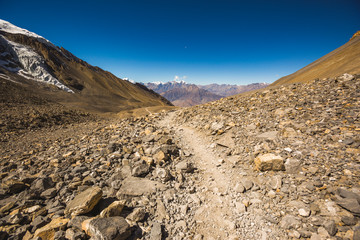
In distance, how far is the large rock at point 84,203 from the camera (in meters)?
4.42

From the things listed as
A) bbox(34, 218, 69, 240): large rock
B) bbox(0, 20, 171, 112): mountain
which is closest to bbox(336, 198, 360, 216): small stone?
bbox(34, 218, 69, 240): large rock

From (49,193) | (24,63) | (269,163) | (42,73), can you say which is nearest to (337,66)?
(269,163)

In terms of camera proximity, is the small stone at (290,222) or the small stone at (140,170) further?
the small stone at (140,170)

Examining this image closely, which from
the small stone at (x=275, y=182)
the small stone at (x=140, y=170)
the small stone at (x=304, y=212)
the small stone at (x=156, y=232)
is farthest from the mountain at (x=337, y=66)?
the small stone at (x=156, y=232)

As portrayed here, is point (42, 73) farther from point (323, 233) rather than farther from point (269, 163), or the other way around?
point (323, 233)

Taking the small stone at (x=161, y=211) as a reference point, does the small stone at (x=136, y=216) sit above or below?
above

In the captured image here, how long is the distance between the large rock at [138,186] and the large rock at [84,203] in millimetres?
997

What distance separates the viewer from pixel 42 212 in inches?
185

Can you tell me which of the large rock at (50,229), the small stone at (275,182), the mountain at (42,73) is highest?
the mountain at (42,73)

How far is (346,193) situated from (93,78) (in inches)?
4685

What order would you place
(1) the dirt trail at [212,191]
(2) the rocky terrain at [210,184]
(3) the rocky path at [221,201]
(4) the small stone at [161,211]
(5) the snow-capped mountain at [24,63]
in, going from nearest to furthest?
1. (2) the rocky terrain at [210,184]
2. (3) the rocky path at [221,201]
3. (1) the dirt trail at [212,191]
4. (4) the small stone at [161,211]
5. (5) the snow-capped mountain at [24,63]

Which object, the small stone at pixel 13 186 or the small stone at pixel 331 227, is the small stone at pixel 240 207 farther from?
the small stone at pixel 13 186

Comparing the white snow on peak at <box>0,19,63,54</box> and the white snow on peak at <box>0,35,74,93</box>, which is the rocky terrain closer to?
the white snow on peak at <box>0,35,74,93</box>

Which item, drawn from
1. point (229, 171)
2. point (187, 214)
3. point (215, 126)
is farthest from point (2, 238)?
point (215, 126)
